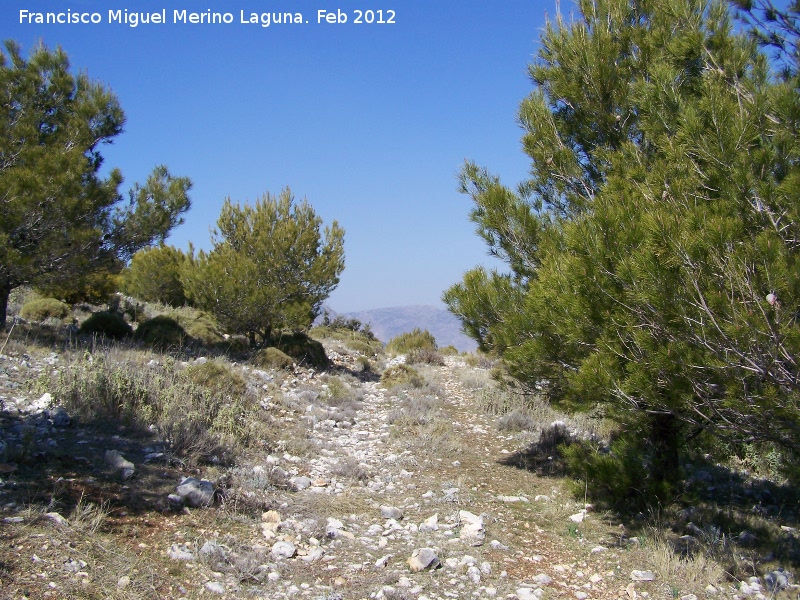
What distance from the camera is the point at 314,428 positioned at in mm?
9117

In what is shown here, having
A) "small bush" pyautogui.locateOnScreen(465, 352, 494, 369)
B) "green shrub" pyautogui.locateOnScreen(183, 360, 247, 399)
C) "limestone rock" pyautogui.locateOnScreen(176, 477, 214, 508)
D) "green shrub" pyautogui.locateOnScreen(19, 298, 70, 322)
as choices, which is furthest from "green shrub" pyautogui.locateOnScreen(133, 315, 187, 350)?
"small bush" pyautogui.locateOnScreen(465, 352, 494, 369)

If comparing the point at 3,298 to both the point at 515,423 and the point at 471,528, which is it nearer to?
the point at 515,423

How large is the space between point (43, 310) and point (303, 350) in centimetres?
623

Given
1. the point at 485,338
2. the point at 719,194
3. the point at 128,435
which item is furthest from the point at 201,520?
the point at 719,194

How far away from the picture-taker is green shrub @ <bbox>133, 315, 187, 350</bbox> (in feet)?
42.2

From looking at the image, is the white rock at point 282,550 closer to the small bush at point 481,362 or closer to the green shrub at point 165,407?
the green shrub at point 165,407

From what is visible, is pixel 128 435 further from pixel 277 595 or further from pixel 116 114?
pixel 116 114

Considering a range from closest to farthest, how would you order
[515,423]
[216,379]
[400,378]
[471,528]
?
[471,528] < [216,379] < [515,423] < [400,378]

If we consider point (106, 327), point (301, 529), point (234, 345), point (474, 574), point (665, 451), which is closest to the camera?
point (474, 574)

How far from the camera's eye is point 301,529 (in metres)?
5.14

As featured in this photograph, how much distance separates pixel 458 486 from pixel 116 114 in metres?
10.5

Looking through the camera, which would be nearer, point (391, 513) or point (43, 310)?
point (391, 513)

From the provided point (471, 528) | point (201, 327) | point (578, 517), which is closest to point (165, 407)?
point (471, 528)

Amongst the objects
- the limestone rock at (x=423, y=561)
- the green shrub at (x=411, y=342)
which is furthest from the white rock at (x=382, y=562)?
the green shrub at (x=411, y=342)
